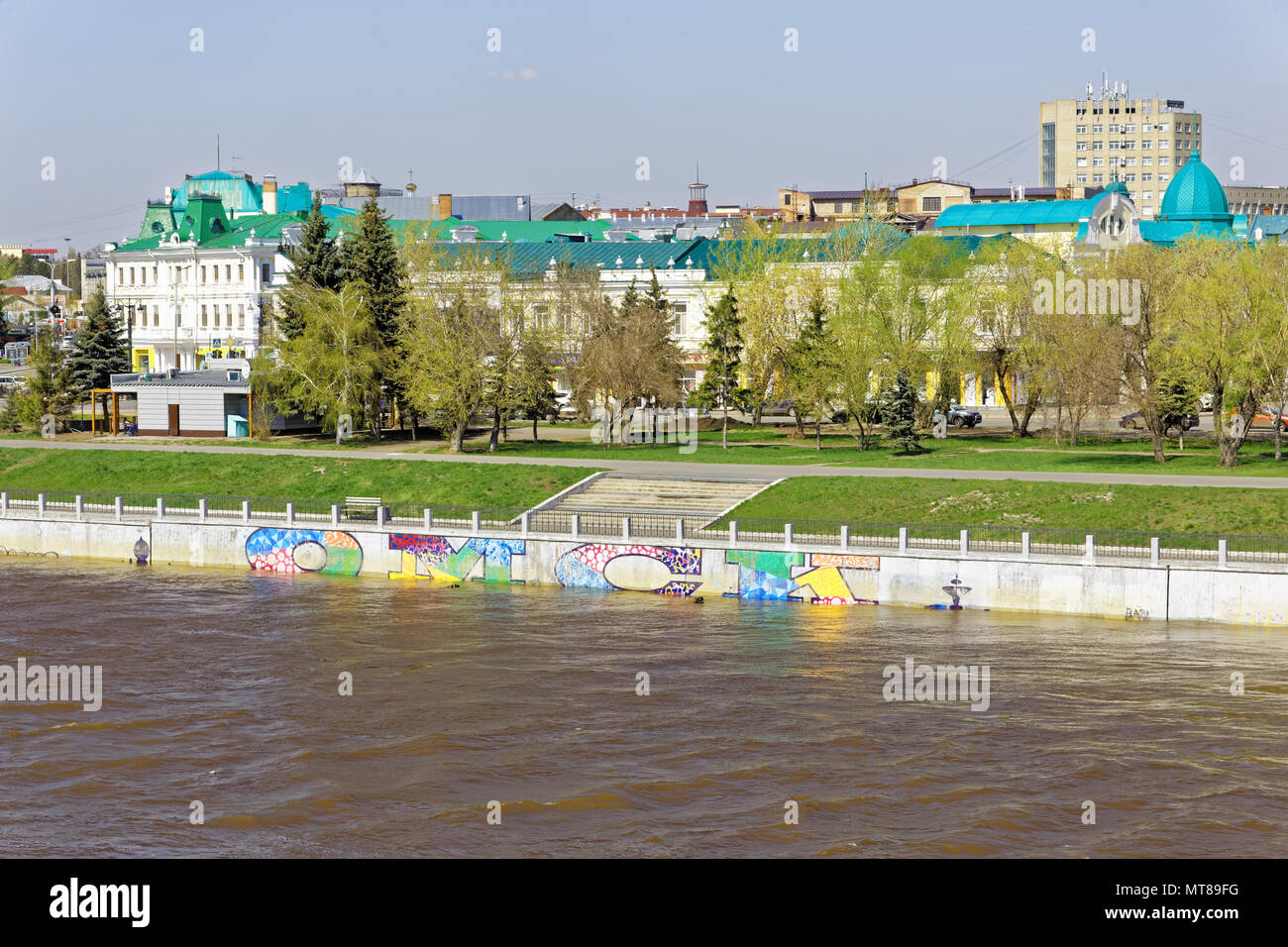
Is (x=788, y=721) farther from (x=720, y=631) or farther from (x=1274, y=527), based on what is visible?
(x=1274, y=527)

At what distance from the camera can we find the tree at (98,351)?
71.2 meters

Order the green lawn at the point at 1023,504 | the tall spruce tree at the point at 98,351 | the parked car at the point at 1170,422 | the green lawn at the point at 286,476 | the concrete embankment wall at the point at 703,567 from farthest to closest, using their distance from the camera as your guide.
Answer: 1. the tall spruce tree at the point at 98,351
2. the parked car at the point at 1170,422
3. the green lawn at the point at 286,476
4. the green lawn at the point at 1023,504
5. the concrete embankment wall at the point at 703,567

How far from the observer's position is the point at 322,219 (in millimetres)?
65688

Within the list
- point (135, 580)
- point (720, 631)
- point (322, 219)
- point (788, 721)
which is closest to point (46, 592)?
point (135, 580)

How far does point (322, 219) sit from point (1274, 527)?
141 feet

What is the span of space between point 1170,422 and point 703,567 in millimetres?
22818

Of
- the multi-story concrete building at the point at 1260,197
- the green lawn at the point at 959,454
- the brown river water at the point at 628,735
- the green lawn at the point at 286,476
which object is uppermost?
the multi-story concrete building at the point at 1260,197

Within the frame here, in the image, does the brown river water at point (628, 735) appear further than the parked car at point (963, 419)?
No

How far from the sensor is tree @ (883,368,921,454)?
2085 inches

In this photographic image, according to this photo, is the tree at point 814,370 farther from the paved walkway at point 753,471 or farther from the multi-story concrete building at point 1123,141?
the multi-story concrete building at point 1123,141

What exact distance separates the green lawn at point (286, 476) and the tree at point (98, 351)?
44.8 feet

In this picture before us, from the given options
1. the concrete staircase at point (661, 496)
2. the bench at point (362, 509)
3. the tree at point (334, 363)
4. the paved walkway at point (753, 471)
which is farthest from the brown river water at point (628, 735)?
the tree at point (334, 363)

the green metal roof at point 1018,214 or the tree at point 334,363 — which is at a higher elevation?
the green metal roof at point 1018,214

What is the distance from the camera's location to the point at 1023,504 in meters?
41.5
